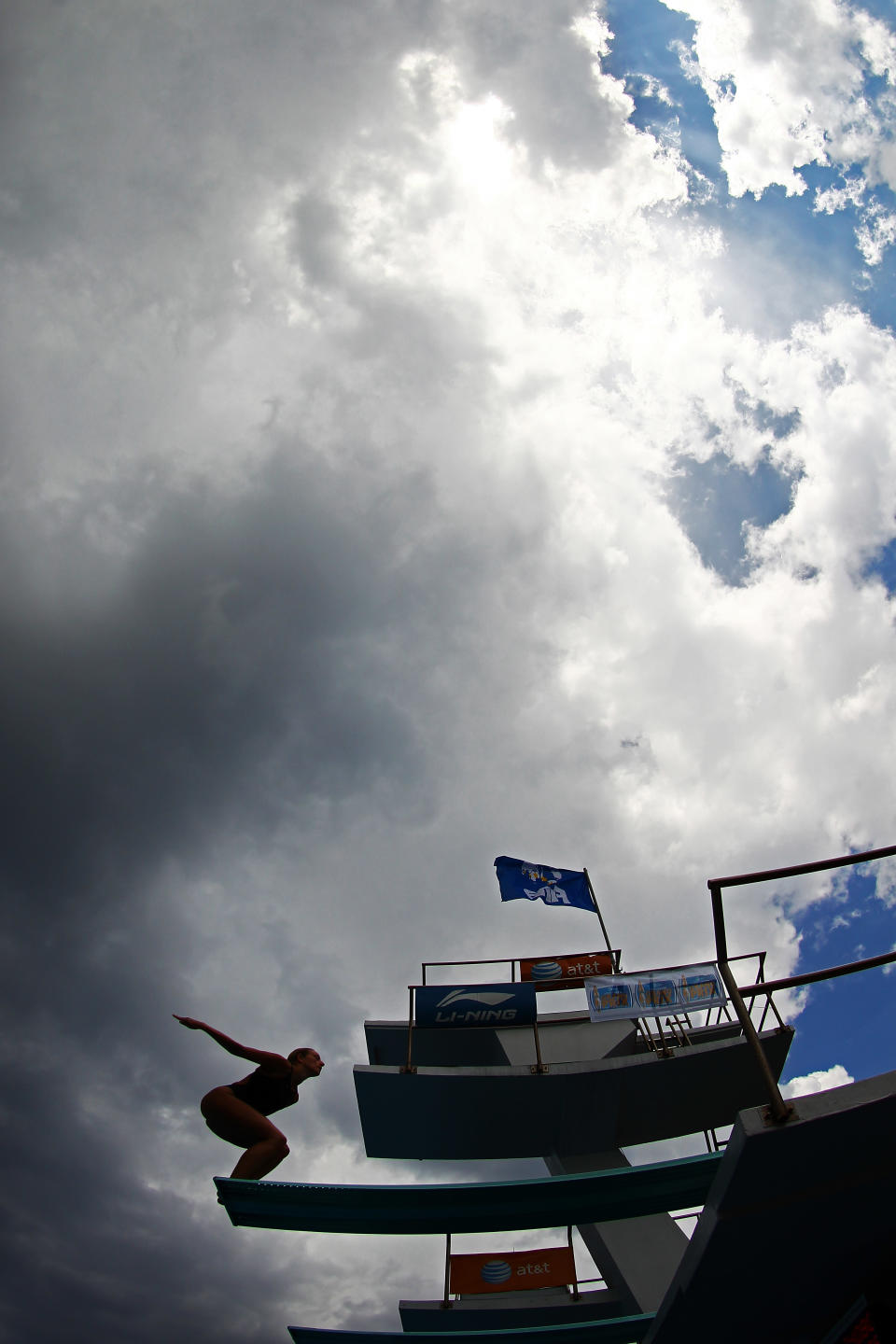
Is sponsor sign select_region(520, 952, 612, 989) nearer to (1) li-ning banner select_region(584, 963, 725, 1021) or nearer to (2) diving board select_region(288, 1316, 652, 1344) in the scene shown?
(1) li-ning banner select_region(584, 963, 725, 1021)

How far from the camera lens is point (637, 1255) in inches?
400

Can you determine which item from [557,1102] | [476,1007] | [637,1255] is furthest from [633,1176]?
[476,1007]

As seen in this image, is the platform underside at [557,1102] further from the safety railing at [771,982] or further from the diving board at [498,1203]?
the safety railing at [771,982]

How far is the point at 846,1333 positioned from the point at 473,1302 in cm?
1013

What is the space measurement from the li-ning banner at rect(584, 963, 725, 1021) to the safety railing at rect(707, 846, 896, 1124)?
8.95m

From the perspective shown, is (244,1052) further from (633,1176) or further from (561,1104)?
(561,1104)

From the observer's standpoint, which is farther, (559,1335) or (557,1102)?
(557,1102)

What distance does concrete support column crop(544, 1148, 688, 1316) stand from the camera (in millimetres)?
9703

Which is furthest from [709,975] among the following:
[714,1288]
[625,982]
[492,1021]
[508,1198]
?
[714,1288]

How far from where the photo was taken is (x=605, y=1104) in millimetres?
12117

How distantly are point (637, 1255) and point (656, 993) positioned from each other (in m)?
3.91

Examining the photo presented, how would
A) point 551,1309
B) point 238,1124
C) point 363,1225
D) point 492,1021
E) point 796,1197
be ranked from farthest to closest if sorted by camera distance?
point 492,1021 → point 551,1309 → point 363,1225 → point 238,1124 → point 796,1197

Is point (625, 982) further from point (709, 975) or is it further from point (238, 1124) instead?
point (238, 1124)

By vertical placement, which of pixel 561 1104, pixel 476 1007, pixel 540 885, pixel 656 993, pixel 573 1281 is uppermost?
pixel 540 885
